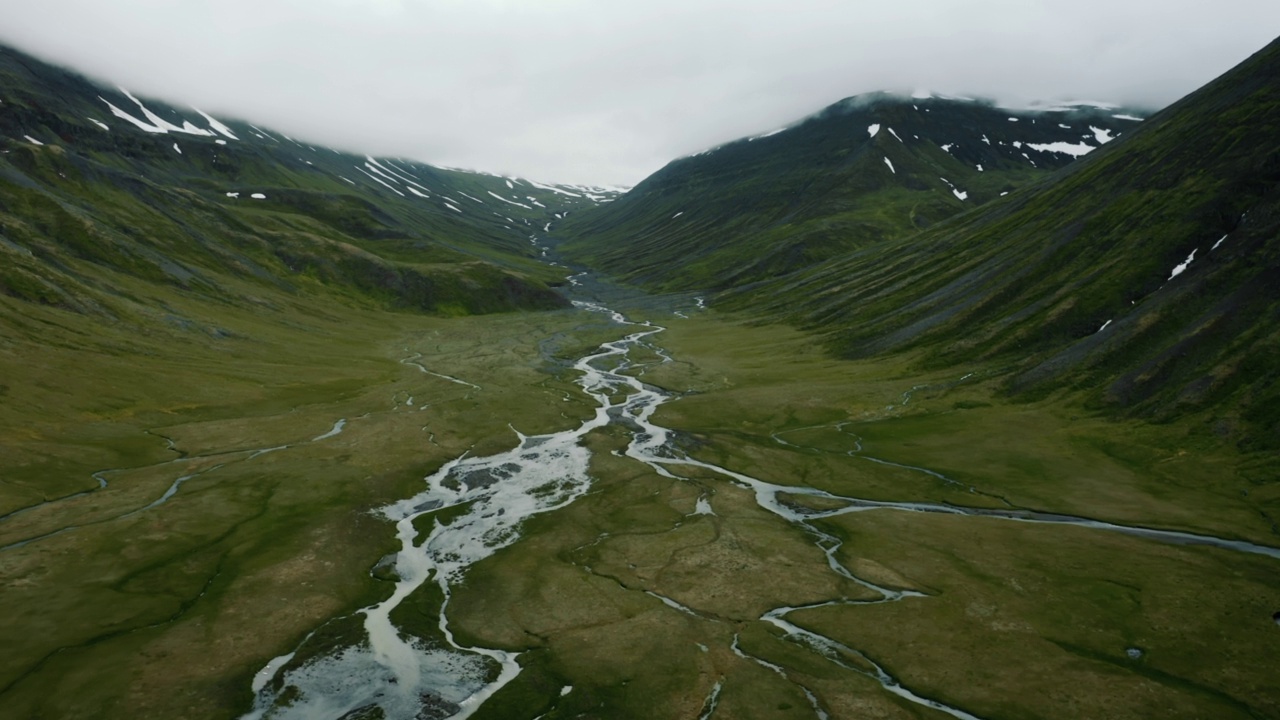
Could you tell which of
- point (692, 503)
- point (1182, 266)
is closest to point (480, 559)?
point (692, 503)

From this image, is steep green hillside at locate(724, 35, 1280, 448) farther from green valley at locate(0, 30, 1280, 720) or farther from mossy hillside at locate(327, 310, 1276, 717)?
mossy hillside at locate(327, 310, 1276, 717)

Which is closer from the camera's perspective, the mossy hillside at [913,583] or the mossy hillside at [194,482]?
the mossy hillside at [913,583]

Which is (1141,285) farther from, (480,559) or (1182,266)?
(480,559)

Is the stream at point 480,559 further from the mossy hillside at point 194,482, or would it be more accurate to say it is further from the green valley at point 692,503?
the mossy hillside at point 194,482

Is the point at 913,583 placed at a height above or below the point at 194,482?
below

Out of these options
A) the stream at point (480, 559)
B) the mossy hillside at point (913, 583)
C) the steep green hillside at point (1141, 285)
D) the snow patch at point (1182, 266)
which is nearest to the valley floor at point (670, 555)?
the mossy hillside at point (913, 583)

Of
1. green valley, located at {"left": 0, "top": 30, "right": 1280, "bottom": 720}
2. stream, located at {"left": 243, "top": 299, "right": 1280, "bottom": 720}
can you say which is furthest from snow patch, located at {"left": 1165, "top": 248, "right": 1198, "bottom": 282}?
stream, located at {"left": 243, "top": 299, "right": 1280, "bottom": 720}
